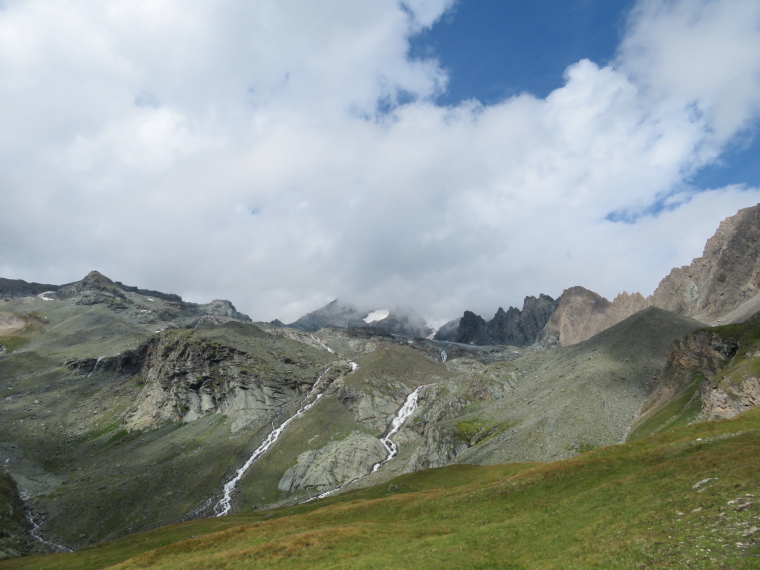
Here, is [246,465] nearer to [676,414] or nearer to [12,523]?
[12,523]

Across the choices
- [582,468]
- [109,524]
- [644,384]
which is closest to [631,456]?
[582,468]

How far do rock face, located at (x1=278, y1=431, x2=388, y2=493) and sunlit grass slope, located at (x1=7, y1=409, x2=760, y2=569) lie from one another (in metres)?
81.7

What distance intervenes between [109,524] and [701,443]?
14518cm

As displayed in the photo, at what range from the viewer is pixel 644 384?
119750mm

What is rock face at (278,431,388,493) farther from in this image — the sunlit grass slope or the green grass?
the green grass

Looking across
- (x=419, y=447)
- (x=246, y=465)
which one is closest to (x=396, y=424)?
(x=419, y=447)

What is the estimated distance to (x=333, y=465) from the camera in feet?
458

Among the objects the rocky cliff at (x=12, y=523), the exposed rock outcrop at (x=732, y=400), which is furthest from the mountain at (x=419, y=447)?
the rocky cliff at (x=12, y=523)

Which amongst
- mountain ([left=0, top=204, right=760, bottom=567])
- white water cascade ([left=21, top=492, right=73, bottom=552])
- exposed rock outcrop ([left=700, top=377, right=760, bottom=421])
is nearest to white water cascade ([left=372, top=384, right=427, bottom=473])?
mountain ([left=0, top=204, right=760, bottom=567])

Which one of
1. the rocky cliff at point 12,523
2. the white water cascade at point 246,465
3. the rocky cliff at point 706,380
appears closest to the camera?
the rocky cliff at point 706,380

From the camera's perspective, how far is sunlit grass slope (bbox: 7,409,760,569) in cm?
2380

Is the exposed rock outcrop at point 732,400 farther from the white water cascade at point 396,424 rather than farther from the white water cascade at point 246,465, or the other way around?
the white water cascade at point 246,465

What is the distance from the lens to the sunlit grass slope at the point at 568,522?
2380 centimetres

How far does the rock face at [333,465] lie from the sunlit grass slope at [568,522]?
268 ft
